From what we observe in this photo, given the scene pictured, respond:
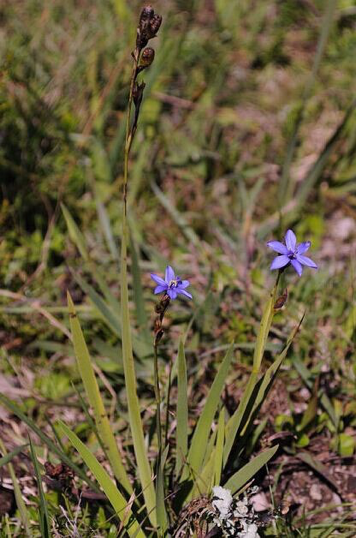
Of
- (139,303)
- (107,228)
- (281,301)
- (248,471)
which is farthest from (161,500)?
(107,228)

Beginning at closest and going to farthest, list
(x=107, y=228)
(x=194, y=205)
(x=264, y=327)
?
(x=264, y=327), (x=107, y=228), (x=194, y=205)

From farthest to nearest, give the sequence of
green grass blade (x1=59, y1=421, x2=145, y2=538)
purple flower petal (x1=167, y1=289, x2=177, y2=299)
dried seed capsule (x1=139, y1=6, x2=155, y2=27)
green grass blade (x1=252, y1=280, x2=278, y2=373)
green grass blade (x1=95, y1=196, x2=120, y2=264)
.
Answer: green grass blade (x1=95, y1=196, x2=120, y2=264) < green grass blade (x1=59, y1=421, x2=145, y2=538) < green grass blade (x1=252, y1=280, x2=278, y2=373) < purple flower petal (x1=167, y1=289, x2=177, y2=299) < dried seed capsule (x1=139, y1=6, x2=155, y2=27)

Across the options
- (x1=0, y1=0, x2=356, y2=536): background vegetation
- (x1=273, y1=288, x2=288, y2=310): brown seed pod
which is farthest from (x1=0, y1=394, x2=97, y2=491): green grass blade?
(x1=273, y1=288, x2=288, y2=310): brown seed pod

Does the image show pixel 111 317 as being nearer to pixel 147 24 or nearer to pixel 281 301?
pixel 281 301

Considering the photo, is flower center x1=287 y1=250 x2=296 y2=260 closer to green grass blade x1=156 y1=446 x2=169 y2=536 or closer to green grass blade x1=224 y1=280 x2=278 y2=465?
green grass blade x1=224 y1=280 x2=278 y2=465

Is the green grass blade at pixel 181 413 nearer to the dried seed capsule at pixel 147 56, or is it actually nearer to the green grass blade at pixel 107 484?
the green grass blade at pixel 107 484
